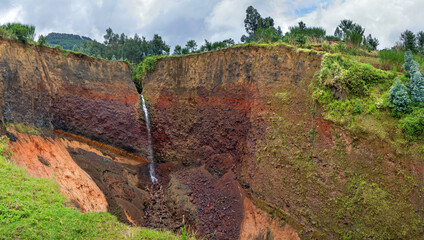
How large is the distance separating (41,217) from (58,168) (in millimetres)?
5856

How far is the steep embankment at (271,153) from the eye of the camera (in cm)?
878

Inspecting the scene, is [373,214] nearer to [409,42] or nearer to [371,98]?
[371,98]

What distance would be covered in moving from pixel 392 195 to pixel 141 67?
1722 centimetres

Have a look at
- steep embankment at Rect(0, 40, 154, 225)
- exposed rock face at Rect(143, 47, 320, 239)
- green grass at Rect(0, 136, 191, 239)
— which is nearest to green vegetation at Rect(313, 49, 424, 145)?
exposed rock face at Rect(143, 47, 320, 239)

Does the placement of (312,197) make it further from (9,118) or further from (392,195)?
(9,118)

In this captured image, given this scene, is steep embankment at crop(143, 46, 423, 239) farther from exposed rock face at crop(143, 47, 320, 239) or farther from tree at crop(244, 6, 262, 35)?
tree at crop(244, 6, 262, 35)

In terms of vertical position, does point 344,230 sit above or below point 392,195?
below

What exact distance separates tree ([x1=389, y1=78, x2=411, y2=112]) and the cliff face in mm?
14225

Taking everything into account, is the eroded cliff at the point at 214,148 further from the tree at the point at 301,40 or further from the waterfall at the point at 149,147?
the tree at the point at 301,40

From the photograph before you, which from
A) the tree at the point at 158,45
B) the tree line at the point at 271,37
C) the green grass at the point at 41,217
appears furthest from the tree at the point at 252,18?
the green grass at the point at 41,217

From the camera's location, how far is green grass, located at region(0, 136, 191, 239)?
20.9 feet

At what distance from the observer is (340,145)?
10.0 m

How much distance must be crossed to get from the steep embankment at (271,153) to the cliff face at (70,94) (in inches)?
76.8

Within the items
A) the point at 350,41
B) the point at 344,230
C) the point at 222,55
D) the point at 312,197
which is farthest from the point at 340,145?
the point at 222,55
